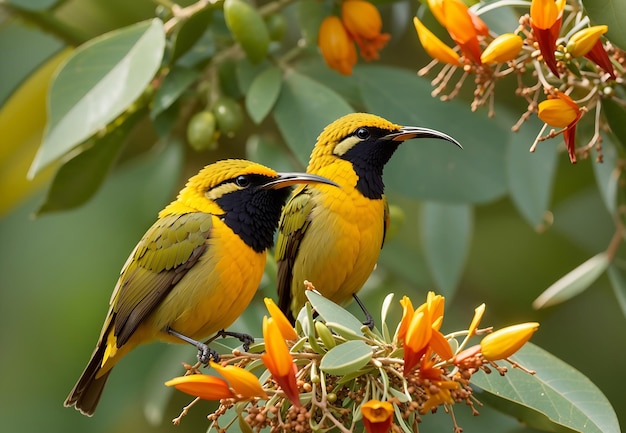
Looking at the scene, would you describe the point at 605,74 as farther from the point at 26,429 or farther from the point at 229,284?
the point at 26,429

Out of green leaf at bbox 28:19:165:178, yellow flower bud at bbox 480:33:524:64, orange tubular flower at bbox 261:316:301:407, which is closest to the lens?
orange tubular flower at bbox 261:316:301:407

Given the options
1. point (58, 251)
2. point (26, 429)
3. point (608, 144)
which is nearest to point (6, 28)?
point (58, 251)

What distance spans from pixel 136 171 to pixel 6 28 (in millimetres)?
1232

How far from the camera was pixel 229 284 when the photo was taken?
3.17 meters

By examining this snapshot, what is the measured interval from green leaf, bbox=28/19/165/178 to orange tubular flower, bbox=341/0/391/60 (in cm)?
72

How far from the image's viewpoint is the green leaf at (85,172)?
13.5 ft

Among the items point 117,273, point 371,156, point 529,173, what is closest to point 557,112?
point 371,156

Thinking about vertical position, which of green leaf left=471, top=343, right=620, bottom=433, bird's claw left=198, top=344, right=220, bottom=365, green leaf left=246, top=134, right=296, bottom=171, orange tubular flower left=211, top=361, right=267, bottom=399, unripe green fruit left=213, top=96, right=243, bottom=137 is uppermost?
orange tubular flower left=211, top=361, right=267, bottom=399

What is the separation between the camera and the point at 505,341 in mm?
2395

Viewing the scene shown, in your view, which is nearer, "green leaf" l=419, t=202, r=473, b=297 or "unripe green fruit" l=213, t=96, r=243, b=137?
"unripe green fruit" l=213, t=96, r=243, b=137

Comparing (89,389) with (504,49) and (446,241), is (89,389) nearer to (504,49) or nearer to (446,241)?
(504,49)

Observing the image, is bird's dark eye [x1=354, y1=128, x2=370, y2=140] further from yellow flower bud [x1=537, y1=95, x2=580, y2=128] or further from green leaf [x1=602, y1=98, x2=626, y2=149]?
green leaf [x1=602, y1=98, x2=626, y2=149]

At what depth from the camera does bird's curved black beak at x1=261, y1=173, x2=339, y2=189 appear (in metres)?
2.78

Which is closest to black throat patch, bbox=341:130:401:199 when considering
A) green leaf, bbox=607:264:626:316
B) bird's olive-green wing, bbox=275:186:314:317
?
bird's olive-green wing, bbox=275:186:314:317
